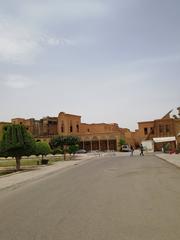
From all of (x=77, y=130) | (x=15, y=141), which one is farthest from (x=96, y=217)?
(x=77, y=130)

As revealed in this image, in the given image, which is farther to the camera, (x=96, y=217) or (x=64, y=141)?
(x=64, y=141)

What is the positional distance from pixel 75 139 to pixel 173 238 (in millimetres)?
60971

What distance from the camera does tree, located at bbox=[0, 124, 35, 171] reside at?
104 feet

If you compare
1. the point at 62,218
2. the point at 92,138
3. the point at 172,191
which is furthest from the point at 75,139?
the point at 62,218

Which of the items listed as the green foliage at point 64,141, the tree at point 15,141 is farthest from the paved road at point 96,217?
the green foliage at point 64,141


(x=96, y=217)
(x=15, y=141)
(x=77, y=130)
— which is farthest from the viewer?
(x=77, y=130)

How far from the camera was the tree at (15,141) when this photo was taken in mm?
31625

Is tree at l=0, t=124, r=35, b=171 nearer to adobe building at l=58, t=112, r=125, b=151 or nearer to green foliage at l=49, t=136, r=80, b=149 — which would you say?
green foliage at l=49, t=136, r=80, b=149

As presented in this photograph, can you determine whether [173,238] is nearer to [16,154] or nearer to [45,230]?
[45,230]

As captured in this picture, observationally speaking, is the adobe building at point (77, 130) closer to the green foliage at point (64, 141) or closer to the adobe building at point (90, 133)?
the adobe building at point (90, 133)

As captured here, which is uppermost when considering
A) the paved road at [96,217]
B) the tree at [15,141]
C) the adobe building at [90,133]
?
the adobe building at [90,133]

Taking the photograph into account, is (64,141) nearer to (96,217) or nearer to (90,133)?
(90,133)

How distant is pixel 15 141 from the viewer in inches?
1247

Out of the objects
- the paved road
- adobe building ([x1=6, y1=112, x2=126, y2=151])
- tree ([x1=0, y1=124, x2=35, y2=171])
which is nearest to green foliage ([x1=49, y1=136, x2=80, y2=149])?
adobe building ([x1=6, y1=112, x2=126, y2=151])
